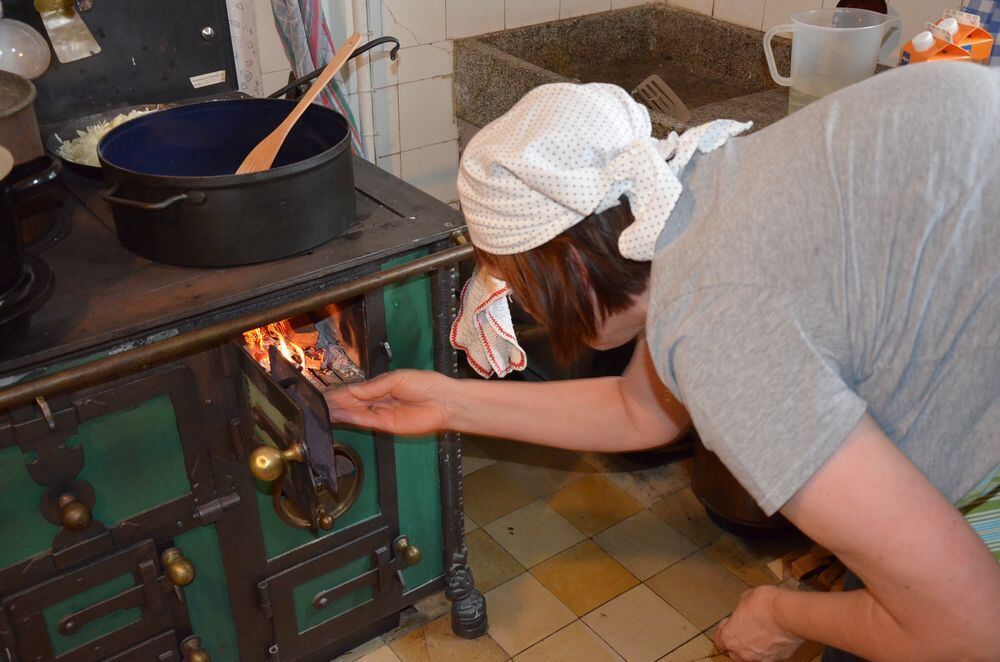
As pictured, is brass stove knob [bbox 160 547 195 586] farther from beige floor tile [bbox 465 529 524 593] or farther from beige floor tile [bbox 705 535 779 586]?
beige floor tile [bbox 705 535 779 586]

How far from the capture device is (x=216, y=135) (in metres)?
1.54

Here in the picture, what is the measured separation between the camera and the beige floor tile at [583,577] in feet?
6.42

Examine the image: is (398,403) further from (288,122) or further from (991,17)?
(991,17)

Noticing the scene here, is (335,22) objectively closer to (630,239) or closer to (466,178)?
(466,178)

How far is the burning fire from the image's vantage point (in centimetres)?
159

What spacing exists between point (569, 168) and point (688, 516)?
1461 millimetres

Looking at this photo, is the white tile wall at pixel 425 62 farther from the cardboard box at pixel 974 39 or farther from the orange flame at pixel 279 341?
the cardboard box at pixel 974 39

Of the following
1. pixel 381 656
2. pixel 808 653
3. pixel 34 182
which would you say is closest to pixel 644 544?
pixel 808 653

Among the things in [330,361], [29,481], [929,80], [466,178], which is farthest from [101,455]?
[929,80]

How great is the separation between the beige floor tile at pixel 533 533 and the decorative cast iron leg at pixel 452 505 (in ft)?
0.67

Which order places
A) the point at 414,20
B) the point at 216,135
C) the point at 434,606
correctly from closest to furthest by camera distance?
the point at 216,135 < the point at 434,606 < the point at 414,20

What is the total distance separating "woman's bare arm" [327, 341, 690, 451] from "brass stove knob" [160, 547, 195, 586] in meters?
0.31

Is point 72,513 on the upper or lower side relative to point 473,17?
lower

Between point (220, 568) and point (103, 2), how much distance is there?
1.00 metres
